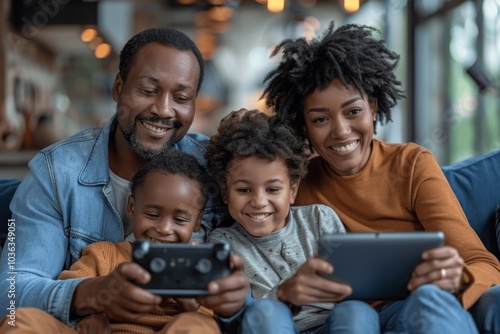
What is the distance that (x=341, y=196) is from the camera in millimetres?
1980

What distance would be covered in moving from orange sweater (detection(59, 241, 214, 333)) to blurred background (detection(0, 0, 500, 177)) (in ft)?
5.23

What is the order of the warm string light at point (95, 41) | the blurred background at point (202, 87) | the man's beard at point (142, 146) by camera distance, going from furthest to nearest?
1. the warm string light at point (95, 41)
2. the blurred background at point (202, 87)
3. the man's beard at point (142, 146)

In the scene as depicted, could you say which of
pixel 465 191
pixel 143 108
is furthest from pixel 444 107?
pixel 143 108

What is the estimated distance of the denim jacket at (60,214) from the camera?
1.72 metres

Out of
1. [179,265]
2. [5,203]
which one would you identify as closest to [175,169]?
[179,265]

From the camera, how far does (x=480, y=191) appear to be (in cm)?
216

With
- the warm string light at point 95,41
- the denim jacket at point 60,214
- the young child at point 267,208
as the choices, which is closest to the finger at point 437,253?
the young child at point 267,208

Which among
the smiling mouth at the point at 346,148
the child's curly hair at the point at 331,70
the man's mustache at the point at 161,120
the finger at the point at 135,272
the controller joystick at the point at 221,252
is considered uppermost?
the child's curly hair at the point at 331,70

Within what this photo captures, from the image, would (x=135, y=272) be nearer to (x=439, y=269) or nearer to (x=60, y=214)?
(x=60, y=214)

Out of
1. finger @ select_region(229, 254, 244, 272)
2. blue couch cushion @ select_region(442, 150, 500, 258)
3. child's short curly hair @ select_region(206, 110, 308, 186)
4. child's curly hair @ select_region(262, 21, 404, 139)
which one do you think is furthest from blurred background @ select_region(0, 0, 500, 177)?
finger @ select_region(229, 254, 244, 272)

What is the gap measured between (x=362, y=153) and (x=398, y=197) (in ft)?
0.53

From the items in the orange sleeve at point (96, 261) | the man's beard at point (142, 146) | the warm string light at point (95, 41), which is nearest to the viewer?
the orange sleeve at point (96, 261)

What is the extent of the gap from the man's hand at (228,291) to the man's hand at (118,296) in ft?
0.37

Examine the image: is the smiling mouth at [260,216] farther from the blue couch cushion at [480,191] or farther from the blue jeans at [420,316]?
the blue couch cushion at [480,191]
